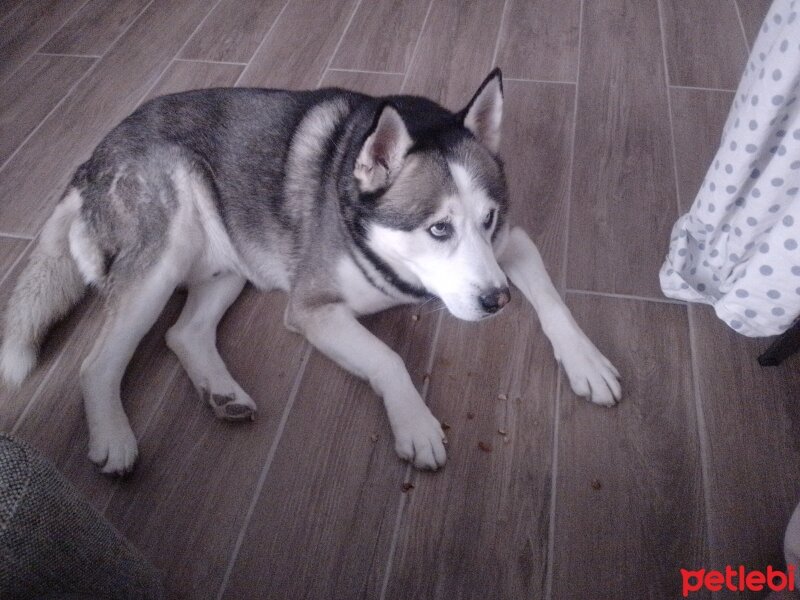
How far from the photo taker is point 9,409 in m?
1.68

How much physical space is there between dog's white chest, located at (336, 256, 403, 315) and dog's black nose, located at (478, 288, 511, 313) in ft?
1.23

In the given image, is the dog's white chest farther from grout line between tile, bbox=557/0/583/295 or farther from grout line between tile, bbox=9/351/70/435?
grout line between tile, bbox=9/351/70/435

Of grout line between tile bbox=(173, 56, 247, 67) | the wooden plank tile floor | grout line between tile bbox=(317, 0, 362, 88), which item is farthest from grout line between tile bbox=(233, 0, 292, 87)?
the wooden plank tile floor

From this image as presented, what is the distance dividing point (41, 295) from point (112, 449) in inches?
20.9

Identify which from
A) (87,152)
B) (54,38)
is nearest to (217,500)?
(87,152)

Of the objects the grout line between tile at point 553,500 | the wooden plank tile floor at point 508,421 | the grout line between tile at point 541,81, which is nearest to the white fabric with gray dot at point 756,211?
the wooden plank tile floor at point 508,421

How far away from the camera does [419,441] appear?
149 cm

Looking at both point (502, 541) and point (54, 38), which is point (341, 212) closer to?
point (502, 541)

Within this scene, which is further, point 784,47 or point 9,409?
point 9,409

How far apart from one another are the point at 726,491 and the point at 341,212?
4.01 feet

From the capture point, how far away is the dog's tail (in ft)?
5.25

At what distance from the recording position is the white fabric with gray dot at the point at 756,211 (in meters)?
1.37

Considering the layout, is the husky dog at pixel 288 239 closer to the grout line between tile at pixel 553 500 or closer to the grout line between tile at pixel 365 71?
the grout line between tile at pixel 553 500

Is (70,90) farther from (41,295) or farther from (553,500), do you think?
(553,500)
